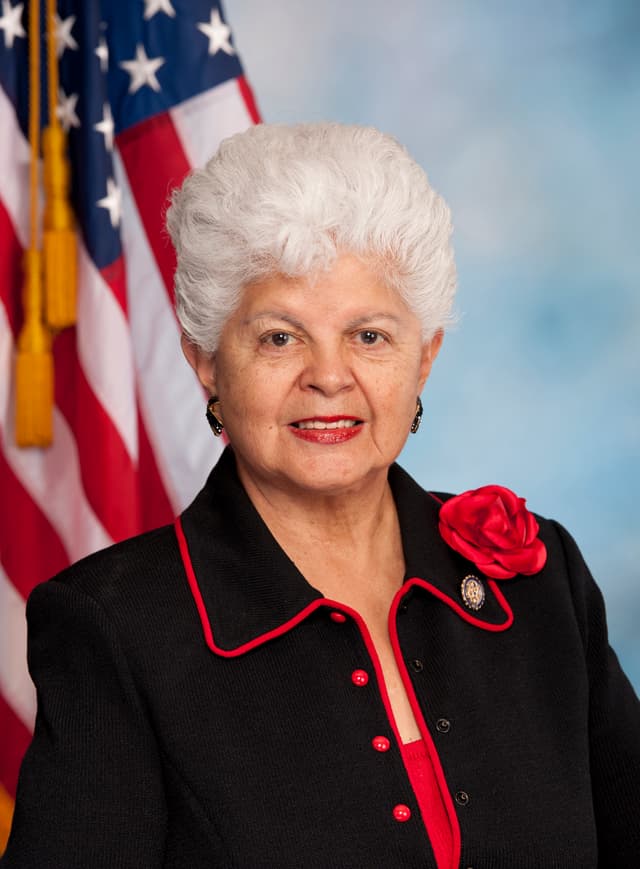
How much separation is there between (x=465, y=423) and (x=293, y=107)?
1.00 m

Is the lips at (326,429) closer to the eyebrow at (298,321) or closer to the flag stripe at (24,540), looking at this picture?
the eyebrow at (298,321)

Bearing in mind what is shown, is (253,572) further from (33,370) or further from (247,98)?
(247,98)

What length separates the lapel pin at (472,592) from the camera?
187cm

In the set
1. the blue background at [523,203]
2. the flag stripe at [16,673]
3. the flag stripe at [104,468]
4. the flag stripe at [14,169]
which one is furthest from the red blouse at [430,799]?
the blue background at [523,203]

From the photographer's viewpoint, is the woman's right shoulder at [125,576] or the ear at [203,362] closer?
the woman's right shoulder at [125,576]

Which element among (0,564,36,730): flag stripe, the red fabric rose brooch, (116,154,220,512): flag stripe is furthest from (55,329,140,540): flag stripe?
the red fabric rose brooch

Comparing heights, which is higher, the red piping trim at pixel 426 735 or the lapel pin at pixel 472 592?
the lapel pin at pixel 472 592

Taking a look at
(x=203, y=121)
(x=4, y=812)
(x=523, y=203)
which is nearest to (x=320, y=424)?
(x=203, y=121)

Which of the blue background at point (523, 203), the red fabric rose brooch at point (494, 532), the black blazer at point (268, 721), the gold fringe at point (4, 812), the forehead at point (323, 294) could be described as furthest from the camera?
the blue background at point (523, 203)

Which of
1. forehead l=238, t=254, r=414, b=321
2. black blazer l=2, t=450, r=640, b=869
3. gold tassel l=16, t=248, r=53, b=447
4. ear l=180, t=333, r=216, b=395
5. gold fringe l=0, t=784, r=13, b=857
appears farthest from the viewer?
gold fringe l=0, t=784, r=13, b=857

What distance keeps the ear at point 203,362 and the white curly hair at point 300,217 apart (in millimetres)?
33

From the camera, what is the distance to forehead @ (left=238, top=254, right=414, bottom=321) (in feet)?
5.49

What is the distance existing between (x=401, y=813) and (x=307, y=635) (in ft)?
0.86

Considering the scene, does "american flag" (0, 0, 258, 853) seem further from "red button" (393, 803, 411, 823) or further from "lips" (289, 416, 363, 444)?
"red button" (393, 803, 411, 823)
